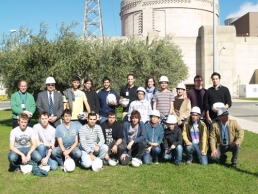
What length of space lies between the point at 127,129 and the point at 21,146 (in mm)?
2361

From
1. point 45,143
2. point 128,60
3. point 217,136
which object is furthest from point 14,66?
point 217,136

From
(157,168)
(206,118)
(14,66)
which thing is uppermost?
(14,66)

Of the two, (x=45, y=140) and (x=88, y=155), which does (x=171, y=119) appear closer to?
(x=88, y=155)

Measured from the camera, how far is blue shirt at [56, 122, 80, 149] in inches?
269

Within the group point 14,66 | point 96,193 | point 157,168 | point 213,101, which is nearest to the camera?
point 96,193

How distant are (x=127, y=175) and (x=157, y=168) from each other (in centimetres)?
80

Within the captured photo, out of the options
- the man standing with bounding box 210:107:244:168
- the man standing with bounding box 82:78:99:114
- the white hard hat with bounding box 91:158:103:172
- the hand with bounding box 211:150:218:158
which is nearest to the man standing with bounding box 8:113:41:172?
the white hard hat with bounding box 91:158:103:172

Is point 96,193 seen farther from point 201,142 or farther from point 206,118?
point 206,118

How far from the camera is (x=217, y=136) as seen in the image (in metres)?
6.95

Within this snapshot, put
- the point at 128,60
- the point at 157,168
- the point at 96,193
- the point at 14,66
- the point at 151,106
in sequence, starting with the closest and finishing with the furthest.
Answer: the point at 96,193, the point at 157,168, the point at 151,106, the point at 14,66, the point at 128,60

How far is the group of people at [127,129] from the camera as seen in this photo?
6.67 meters

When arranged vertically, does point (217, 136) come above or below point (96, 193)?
above

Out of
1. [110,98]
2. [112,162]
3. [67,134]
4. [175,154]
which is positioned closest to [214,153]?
[175,154]

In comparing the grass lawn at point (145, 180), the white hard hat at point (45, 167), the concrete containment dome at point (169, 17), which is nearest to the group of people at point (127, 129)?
the white hard hat at point (45, 167)
